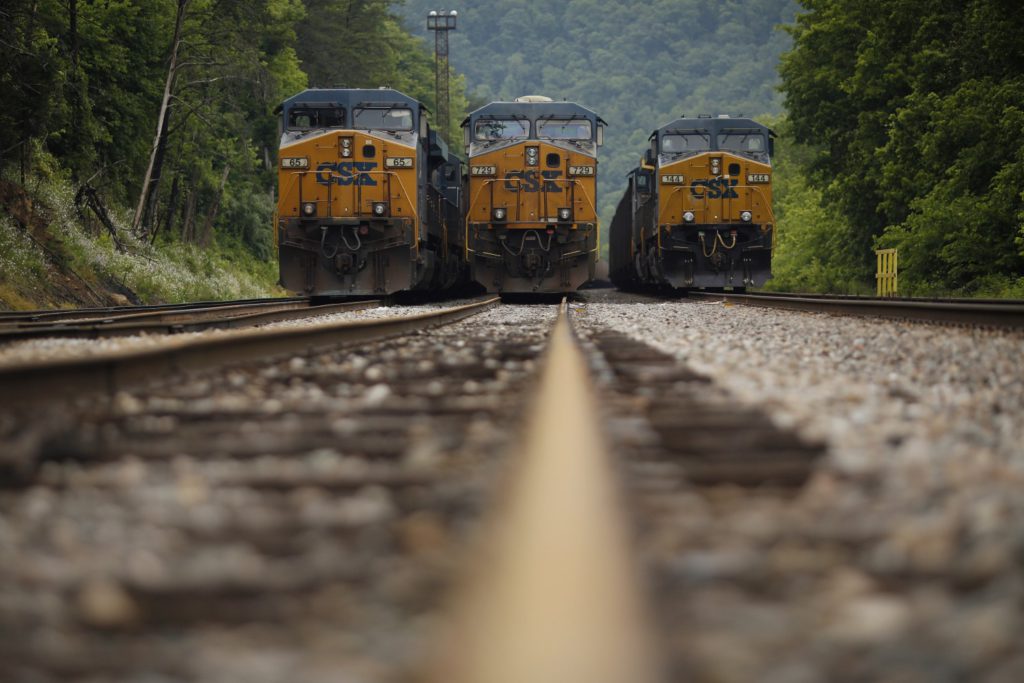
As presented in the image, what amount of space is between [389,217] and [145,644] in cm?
1665

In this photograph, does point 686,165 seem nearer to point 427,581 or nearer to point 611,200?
point 427,581

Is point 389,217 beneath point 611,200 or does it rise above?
beneath

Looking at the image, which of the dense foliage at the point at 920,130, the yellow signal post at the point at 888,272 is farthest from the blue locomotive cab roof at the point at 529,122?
the dense foliage at the point at 920,130

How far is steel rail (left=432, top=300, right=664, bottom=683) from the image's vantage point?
1.07 meters

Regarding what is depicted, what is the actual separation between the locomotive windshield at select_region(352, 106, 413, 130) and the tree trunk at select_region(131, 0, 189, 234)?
26.7 feet

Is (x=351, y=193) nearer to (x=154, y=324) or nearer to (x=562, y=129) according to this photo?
(x=562, y=129)

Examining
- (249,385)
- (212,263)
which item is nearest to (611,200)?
(212,263)

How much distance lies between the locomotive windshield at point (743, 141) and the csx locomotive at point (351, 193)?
24.7ft

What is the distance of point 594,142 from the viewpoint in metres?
20.7

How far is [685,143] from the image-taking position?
22.3m

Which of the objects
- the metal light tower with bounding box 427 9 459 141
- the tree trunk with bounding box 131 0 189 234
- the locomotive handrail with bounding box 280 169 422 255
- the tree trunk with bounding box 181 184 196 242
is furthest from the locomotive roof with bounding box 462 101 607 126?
the metal light tower with bounding box 427 9 459 141

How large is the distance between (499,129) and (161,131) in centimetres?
945

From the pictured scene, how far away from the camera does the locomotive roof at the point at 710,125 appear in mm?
22266

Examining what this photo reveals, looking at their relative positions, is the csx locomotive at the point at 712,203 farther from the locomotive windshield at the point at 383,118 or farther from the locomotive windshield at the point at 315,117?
the locomotive windshield at the point at 315,117
